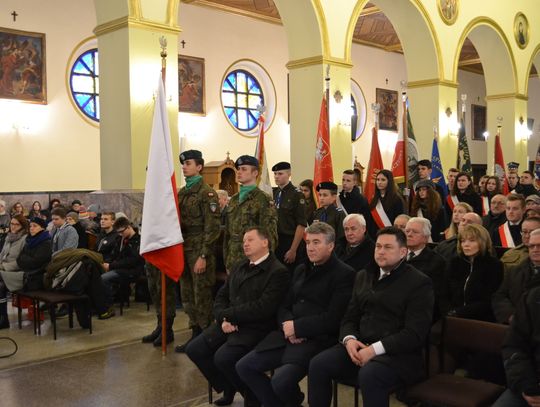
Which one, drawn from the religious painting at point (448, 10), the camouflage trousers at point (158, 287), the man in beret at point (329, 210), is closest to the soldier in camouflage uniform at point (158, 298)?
the camouflage trousers at point (158, 287)

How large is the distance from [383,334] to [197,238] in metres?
2.50

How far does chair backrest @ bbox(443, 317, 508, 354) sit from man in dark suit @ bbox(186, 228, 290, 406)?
1.05 m

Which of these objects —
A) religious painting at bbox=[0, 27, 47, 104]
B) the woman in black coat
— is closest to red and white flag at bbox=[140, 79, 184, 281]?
the woman in black coat

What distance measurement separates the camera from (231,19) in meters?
16.8

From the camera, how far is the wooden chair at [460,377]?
3150 mm

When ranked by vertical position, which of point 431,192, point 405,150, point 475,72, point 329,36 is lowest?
point 431,192

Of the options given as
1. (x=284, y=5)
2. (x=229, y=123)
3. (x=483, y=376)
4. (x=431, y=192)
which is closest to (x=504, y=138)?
(x=229, y=123)

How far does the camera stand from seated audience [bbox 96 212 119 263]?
24.0ft

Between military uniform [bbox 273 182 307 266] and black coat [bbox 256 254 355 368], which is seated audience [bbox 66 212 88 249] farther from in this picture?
black coat [bbox 256 254 355 368]

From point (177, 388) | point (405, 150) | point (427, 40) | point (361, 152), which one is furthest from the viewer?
point (361, 152)

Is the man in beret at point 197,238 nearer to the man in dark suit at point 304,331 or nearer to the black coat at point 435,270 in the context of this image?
the man in dark suit at point 304,331

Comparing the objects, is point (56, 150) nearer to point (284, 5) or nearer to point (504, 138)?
point (284, 5)

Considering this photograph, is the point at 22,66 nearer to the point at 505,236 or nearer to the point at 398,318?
the point at 505,236

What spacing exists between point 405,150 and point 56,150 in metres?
8.14
